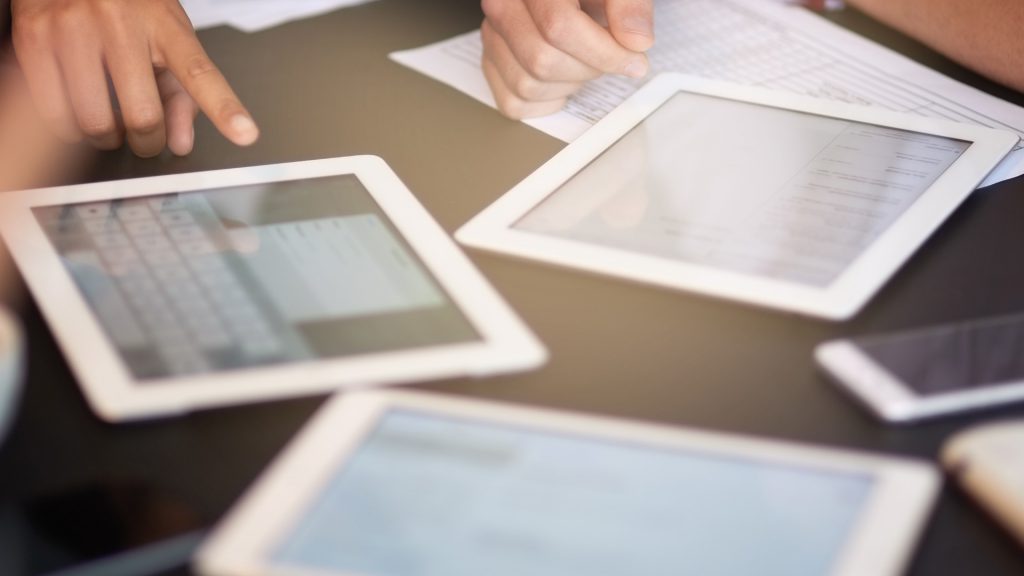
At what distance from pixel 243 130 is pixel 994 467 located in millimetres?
523

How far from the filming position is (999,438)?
1.49 feet

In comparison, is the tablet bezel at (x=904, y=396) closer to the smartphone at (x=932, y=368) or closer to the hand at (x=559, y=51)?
the smartphone at (x=932, y=368)

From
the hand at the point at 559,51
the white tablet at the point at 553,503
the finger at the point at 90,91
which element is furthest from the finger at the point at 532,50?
the white tablet at the point at 553,503

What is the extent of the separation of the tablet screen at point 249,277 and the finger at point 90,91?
0.50ft

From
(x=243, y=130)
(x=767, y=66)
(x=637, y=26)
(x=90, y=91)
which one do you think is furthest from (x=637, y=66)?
(x=90, y=91)

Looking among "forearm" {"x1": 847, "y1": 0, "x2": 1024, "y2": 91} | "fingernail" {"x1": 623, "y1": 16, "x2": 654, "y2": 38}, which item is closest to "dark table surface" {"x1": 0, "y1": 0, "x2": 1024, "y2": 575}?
"fingernail" {"x1": 623, "y1": 16, "x2": 654, "y2": 38}

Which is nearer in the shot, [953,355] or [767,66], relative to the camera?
[953,355]

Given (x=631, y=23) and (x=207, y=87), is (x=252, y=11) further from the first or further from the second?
(x=631, y=23)

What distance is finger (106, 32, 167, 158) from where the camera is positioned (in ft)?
2.53

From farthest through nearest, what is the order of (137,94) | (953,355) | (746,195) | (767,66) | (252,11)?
(252,11) → (767,66) → (137,94) → (746,195) → (953,355)

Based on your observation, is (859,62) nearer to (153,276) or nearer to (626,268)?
(626,268)

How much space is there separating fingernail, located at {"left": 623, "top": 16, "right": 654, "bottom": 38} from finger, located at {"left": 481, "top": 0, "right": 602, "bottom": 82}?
5 cm

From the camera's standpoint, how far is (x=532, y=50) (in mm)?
843

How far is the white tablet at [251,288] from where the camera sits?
1.68 feet
